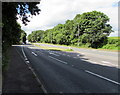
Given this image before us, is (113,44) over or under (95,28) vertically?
under

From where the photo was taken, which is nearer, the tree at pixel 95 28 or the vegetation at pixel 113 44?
the vegetation at pixel 113 44

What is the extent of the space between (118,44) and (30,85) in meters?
A: 34.5

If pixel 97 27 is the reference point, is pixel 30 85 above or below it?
below

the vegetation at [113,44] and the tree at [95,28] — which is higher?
the tree at [95,28]

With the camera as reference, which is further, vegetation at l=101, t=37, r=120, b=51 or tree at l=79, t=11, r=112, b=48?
tree at l=79, t=11, r=112, b=48

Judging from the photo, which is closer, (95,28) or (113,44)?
(113,44)

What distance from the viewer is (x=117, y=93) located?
496cm

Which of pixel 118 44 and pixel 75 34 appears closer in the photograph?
pixel 118 44

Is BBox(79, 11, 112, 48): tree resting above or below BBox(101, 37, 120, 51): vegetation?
above

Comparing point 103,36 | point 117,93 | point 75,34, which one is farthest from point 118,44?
point 117,93

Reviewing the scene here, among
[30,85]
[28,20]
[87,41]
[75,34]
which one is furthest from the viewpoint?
[75,34]

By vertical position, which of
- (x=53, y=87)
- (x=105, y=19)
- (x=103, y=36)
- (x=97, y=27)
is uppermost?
(x=105, y=19)

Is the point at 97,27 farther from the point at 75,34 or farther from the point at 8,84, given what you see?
the point at 8,84

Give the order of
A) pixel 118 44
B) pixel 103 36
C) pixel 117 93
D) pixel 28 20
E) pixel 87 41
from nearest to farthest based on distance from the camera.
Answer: pixel 117 93, pixel 28 20, pixel 118 44, pixel 103 36, pixel 87 41
